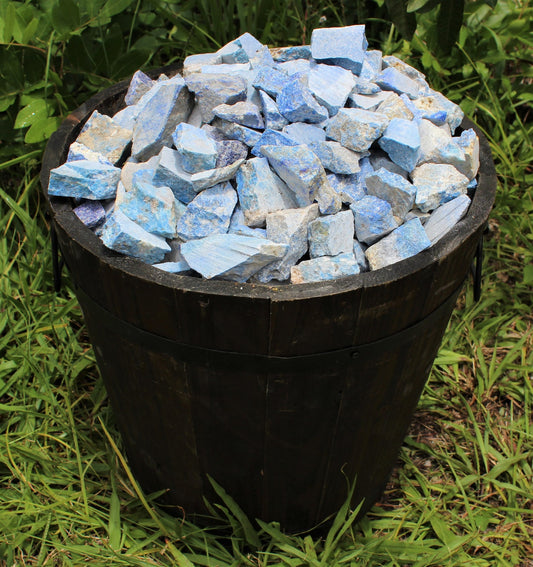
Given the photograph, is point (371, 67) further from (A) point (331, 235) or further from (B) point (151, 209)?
(B) point (151, 209)

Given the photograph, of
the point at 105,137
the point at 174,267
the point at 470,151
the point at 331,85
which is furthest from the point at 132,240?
the point at 470,151

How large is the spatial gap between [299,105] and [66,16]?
93 centimetres

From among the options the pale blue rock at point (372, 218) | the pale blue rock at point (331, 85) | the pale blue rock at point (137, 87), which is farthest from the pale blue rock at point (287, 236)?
the pale blue rock at point (137, 87)

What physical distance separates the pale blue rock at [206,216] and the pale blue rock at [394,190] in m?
0.32

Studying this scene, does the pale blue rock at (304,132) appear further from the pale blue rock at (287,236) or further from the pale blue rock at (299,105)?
the pale blue rock at (287,236)

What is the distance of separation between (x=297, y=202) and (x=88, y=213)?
0.47 meters

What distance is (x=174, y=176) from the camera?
1.33m

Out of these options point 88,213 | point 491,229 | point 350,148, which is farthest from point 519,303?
point 88,213

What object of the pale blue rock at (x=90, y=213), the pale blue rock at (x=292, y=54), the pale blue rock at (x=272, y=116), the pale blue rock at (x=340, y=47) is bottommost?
the pale blue rock at (x=90, y=213)

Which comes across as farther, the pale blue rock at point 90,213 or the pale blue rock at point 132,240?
the pale blue rock at point 90,213

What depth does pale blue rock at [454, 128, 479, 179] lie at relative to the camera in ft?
4.64

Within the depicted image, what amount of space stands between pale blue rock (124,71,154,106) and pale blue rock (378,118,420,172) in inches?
25.7

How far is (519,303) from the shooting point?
239cm

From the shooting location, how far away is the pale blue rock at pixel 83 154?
1437 millimetres
